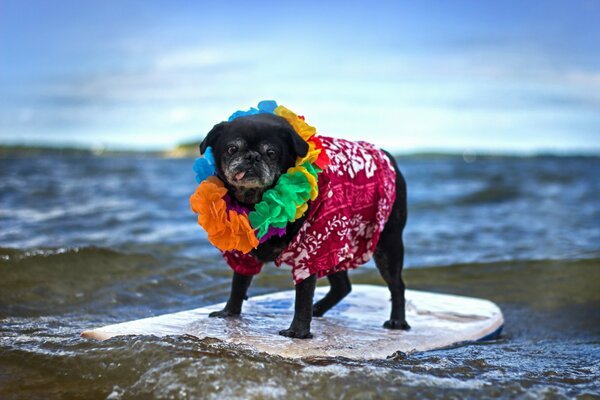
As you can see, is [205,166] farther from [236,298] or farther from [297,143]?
[236,298]

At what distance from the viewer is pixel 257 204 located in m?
4.14

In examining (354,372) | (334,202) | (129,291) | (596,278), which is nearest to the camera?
(354,372)

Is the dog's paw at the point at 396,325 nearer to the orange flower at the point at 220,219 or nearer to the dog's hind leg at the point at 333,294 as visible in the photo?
the dog's hind leg at the point at 333,294

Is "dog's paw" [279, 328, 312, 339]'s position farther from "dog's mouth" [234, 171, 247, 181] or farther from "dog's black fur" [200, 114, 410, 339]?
"dog's mouth" [234, 171, 247, 181]

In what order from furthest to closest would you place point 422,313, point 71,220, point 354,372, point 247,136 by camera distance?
1. point 71,220
2. point 422,313
3. point 247,136
4. point 354,372

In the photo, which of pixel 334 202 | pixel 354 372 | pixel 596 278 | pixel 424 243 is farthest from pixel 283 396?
pixel 424 243

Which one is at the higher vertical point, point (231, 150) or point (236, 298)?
point (231, 150)

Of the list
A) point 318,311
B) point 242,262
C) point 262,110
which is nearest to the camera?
point 262,110

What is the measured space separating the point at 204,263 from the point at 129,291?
67.3 inches

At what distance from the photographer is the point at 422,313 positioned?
5.98m

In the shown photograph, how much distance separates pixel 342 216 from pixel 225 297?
10.3 feet

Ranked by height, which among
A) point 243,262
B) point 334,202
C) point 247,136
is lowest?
point 243,262

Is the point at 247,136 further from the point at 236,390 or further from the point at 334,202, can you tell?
the point at 236,390

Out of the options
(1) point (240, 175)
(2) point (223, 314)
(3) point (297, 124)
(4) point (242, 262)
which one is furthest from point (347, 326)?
(1) point (240, 175)
